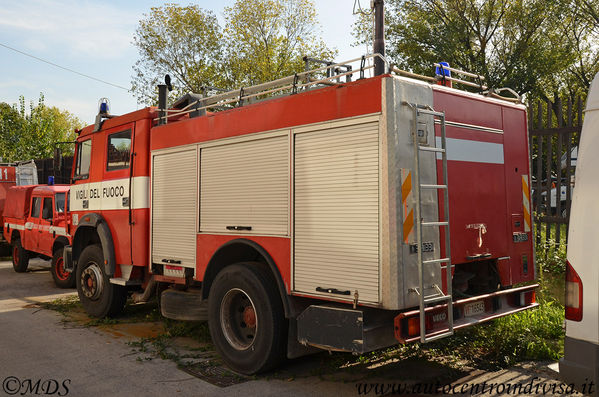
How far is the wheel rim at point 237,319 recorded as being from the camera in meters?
5.73

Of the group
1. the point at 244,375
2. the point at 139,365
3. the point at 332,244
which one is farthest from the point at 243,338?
the point at 332,244

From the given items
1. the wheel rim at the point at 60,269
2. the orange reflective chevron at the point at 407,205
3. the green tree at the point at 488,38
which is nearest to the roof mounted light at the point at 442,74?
the orange reflective chevron at the point at 407,205

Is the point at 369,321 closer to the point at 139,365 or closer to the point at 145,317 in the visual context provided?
the point at 139,365

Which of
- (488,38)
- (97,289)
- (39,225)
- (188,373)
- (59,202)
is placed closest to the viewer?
(188,373)

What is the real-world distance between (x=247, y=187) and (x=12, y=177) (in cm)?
1383

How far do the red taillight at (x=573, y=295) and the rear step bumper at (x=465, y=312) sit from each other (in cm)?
114

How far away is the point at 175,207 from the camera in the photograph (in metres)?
6.88

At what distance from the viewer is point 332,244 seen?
490 centimetres

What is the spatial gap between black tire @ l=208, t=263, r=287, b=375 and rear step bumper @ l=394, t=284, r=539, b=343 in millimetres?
1401

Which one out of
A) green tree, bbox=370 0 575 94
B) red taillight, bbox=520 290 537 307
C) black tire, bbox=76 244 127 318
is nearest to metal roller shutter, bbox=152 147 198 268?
black tire, bbox=76 244 127 318

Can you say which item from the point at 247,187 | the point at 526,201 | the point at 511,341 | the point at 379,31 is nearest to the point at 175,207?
the point at 247,187

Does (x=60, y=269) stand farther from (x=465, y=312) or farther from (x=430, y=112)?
(x=430, y=112)

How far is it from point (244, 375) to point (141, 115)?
3995mm

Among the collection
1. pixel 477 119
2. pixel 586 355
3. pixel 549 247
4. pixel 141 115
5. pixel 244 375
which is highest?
pixel 141 115
